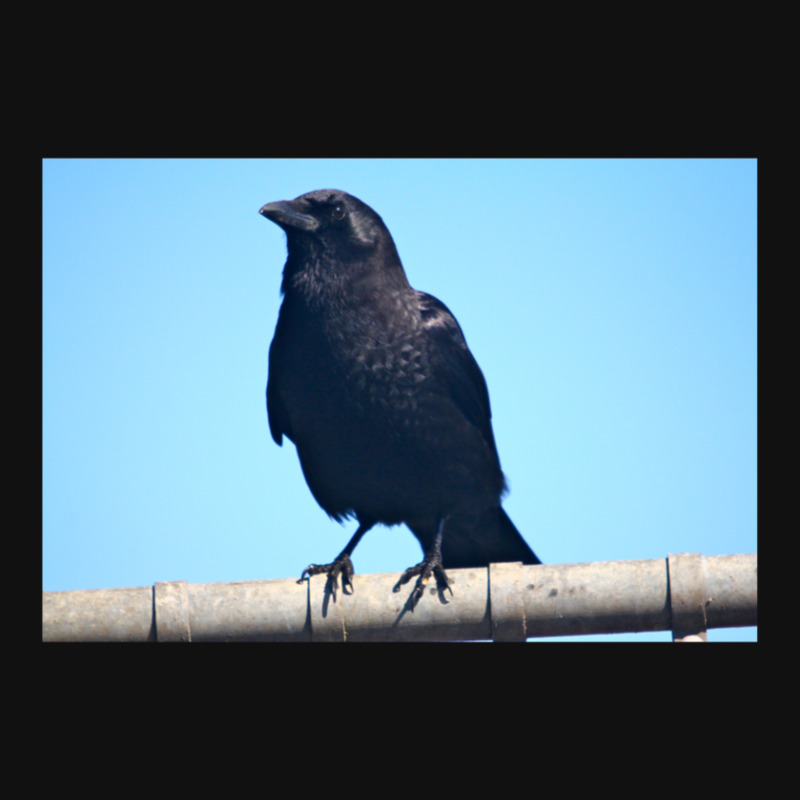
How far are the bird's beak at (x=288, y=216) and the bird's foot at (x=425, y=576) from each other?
81.4 inches

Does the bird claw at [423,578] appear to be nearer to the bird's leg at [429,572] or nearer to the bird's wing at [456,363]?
the bird's leg at [429,572]

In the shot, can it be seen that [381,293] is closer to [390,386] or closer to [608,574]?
[390,386]

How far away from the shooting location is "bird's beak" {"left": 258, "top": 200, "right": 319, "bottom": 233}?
5.15m

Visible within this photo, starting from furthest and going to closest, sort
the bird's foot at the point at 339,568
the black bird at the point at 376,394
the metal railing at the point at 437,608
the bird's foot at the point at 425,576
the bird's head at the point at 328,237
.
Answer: the bird's head at the point at 328,237
the black bird at the point at 376,394
the bird's foot at the point at 339,568
the bird's foot at the point at 425,576
the metal railing at the point at 437,608

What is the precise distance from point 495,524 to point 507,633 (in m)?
1.81

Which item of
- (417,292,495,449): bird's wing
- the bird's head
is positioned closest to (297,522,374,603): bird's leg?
(417,292,495,449): bird's wing

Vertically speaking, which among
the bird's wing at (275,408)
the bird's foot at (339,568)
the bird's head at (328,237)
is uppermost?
the bird's head at (328,237)

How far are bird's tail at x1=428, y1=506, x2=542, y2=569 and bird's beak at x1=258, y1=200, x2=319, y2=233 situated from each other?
2.00m

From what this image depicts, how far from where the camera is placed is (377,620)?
12.1 feet

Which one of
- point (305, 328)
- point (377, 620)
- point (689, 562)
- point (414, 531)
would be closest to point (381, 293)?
point (305, 328)

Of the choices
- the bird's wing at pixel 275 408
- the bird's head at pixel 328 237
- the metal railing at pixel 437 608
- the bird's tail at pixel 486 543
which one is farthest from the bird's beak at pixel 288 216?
the metal railing at pixel 437 608

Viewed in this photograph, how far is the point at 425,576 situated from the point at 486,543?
1401 millimetres

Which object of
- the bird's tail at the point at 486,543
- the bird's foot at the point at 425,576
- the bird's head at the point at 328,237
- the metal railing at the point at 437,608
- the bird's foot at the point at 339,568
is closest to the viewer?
the metal railing at the point at 437,608

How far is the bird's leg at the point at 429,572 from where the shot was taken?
367cm
